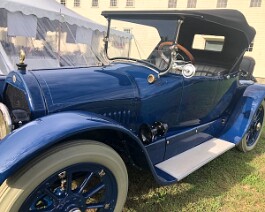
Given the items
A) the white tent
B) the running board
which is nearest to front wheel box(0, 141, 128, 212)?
the running board

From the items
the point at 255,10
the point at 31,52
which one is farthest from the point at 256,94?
the point at 255,10

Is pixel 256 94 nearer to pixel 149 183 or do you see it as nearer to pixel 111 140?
pixel 149 183

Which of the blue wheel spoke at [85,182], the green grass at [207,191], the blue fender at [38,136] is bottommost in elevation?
the green grass at [207,191]

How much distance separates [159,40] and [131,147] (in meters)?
1.37

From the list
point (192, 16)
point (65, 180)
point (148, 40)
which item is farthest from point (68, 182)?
point (192, 16)

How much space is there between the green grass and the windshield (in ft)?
4.53

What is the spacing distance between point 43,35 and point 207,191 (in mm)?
7762

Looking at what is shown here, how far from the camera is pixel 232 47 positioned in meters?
4.32

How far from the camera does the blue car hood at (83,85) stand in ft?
7.37

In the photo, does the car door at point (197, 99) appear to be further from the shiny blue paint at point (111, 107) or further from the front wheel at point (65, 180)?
the front wheel at point (65, 180)

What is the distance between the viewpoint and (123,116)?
2699 mm

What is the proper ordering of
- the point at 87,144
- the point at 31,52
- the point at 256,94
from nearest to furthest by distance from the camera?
the point at 87,144 < the point at 256,94 < the point at 31,52

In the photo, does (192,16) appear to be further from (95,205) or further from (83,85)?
(95,205)

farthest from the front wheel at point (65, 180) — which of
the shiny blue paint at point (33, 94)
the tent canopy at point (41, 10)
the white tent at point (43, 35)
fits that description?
the tent canopy at point (41, 10)
